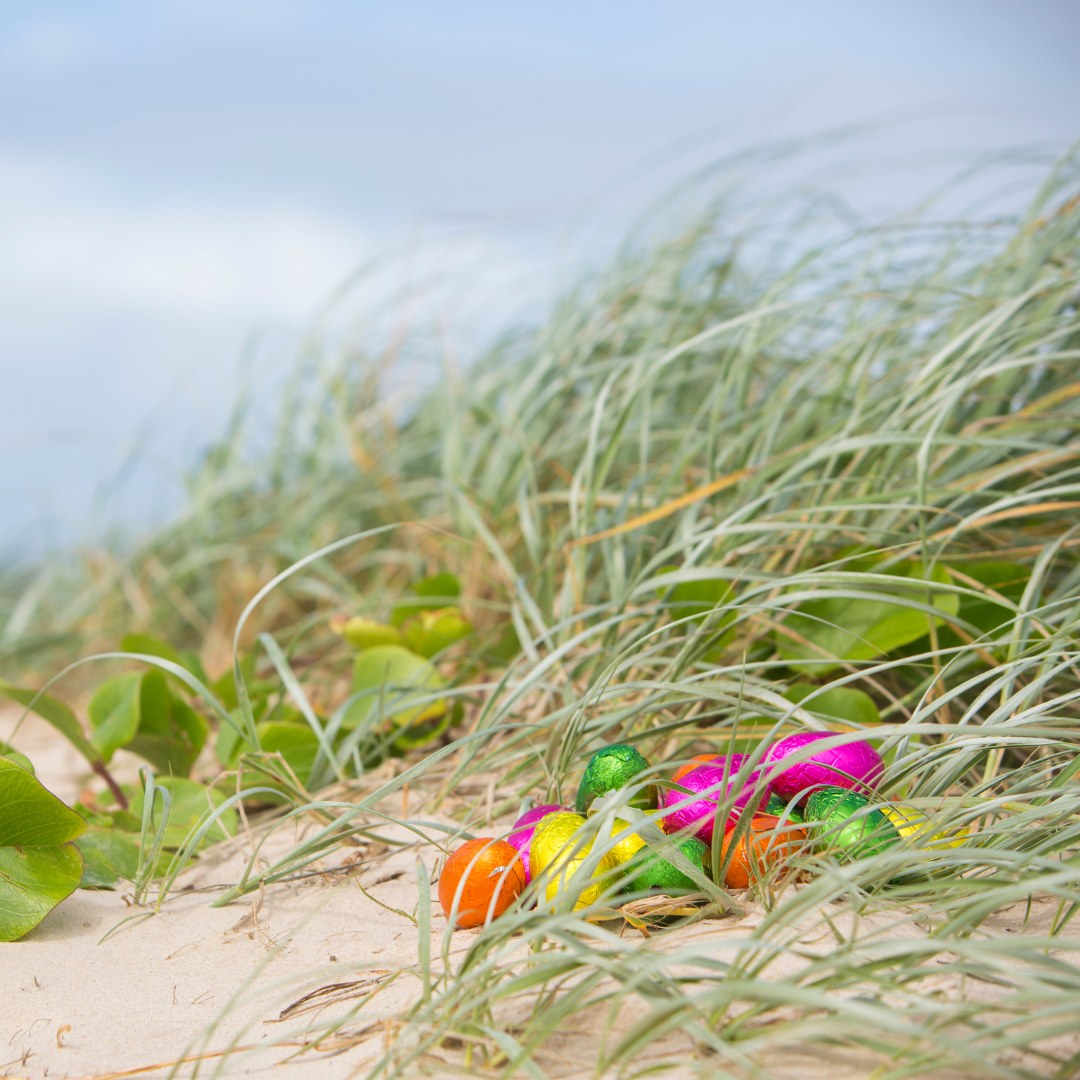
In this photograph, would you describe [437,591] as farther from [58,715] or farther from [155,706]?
[58,715]

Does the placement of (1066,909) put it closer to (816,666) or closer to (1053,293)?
(816,666)

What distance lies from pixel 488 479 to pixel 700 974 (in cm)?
130

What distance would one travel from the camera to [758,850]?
795 millimetres

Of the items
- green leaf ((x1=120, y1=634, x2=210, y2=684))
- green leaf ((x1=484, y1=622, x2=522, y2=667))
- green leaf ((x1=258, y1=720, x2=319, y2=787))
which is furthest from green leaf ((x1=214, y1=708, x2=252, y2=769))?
green leaf ((x1=484, y1=622, x2=522, y2=667))

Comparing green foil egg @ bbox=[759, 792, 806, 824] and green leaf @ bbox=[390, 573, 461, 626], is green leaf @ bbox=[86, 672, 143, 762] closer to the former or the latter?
green leaf @ bbox=[390, 573, 461, 626]

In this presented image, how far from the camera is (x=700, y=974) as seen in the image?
671 millimetres

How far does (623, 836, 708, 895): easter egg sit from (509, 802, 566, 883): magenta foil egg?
100mm

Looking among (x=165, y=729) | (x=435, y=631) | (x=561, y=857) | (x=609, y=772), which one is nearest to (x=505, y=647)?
(x=435, y=631)

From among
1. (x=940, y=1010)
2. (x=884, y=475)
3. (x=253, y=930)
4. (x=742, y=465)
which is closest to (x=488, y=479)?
(x=742, y=465)

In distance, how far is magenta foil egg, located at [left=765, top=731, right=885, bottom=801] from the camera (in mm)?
852

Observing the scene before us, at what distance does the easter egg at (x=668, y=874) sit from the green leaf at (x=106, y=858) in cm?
62

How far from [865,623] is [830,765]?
381 millimetres

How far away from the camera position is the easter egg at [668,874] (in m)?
0.77

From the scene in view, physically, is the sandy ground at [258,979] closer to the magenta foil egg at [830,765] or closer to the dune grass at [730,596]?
the dune grass at [730,596]
